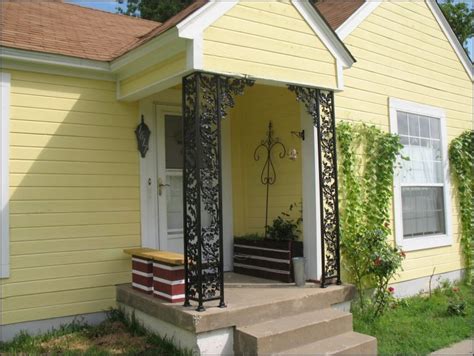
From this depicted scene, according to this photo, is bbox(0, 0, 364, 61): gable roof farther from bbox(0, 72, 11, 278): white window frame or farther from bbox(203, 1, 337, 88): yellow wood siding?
bbox(0, 72, 11, 278): white window frame

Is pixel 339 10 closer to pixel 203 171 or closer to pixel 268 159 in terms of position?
pixel 268 159

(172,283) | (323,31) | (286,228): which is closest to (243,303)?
(172,283)

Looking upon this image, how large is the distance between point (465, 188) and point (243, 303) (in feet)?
16.9

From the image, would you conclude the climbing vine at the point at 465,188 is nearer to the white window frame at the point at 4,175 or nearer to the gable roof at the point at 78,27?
the gable roof at the point at 78,27

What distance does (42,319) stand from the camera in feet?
15.6

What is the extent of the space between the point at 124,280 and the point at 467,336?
12.5ft

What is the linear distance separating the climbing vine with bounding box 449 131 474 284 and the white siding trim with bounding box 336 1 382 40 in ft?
8.70

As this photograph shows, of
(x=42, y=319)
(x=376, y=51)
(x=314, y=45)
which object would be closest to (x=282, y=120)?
(x=314, y=45)

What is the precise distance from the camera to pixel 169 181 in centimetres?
582

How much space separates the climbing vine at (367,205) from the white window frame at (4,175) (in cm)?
377

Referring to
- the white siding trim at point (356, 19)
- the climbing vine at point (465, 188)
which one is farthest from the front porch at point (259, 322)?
the climbing vine at point (465, 188)

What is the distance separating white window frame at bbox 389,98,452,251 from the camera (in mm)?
6613

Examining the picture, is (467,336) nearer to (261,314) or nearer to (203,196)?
(261,314)

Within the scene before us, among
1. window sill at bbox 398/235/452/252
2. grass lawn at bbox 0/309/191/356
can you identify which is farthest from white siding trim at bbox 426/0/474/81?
grass lawn at bbox 0/309/191/356
